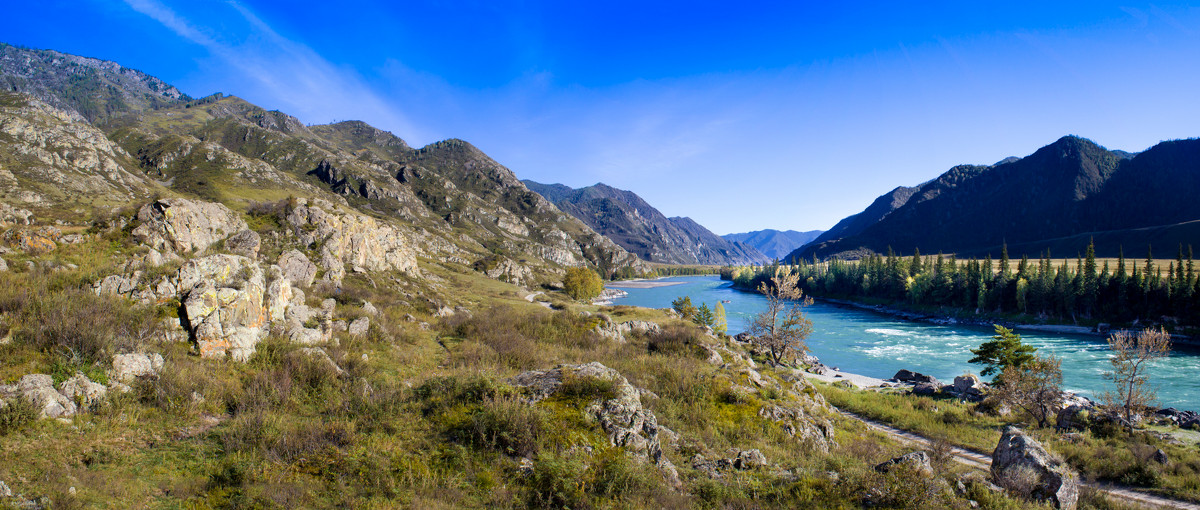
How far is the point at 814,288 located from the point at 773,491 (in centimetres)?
13841

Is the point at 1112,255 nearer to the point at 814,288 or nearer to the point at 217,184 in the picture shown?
the point at 814,288

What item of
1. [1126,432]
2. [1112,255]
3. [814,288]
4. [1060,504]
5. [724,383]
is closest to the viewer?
[1060,504]

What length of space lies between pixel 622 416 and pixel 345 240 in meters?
41.5

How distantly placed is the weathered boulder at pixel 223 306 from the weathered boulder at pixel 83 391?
2659mm

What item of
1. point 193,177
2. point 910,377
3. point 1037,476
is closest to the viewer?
point 1037,476

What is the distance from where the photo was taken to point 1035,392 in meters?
19.0

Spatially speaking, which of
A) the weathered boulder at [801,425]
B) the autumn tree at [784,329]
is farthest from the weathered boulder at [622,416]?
the autumn tree at [784,329]

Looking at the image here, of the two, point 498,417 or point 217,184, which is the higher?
point 217,184

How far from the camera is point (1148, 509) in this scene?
9836 mm

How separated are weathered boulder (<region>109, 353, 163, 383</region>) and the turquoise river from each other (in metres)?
40.3

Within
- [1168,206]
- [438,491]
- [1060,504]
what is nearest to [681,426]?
[438,491]

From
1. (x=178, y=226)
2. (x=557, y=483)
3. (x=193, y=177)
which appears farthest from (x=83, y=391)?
(x=193, y=177)

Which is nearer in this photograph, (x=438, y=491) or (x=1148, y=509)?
(x=438, y=491)

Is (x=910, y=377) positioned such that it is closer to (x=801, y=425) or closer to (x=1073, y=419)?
(x=1073, y=419)
